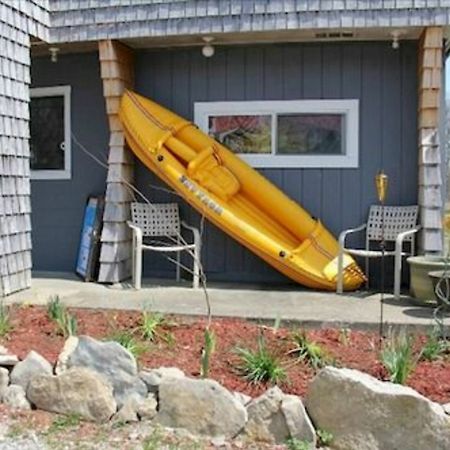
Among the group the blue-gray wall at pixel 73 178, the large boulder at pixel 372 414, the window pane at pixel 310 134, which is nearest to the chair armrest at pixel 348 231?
the window pane at pixel 310 134

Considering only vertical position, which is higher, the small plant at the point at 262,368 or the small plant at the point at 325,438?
the small plant at the point at 262,368

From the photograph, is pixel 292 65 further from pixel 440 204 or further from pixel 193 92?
pixel 440 204

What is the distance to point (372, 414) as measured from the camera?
10.5 feet

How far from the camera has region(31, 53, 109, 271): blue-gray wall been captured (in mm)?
7152

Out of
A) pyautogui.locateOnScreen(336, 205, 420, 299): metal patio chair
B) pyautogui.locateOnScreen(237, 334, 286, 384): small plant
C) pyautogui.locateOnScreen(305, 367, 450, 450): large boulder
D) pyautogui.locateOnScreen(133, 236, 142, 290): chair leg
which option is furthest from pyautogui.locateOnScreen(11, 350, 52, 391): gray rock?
pyautogui.locateOnScreen(336, 205, 420, 299): metal patio chair

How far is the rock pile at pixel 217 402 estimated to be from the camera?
3.17 m

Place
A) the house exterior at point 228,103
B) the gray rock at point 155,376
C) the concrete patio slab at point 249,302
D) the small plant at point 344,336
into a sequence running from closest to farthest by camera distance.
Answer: the gray rock at point 155,376 → the small plant at point 344,336 → the concrete patio slab at point 249,302 → the house exterior at point 228,103

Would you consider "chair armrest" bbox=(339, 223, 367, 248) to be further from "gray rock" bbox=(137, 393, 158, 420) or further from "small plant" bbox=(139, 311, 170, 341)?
"gray rock" bbox=(137, 393, 158, 420)

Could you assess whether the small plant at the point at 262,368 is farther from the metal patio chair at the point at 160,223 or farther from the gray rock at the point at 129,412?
the metal patio chair at the point at 160,223

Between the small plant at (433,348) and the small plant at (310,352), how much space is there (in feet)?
1.91

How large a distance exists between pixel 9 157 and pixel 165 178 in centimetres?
142

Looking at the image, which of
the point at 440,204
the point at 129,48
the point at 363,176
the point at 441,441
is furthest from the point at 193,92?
the point at 441,441

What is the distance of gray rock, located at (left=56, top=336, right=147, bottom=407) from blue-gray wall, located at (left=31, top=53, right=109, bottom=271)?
12.0ft

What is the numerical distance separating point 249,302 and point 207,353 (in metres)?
1.71
